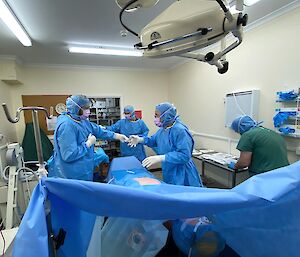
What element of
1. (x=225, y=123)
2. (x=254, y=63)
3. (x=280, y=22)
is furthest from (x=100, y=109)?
(x=280, y=22)

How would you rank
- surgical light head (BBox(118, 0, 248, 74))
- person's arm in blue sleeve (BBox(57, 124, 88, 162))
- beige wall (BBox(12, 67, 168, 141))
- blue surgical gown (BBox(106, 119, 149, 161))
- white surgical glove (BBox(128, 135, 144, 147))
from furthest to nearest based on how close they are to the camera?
beige wall (BBox(12, 67, 168, 141))
blue surgical gown (BBox(106, 119, 149, 161))
white surgical glove (BBox(128, 135, 144, 147))
person's arm in blue sleeve (BBox(57, 124, 88, 162))
surgical light head (BBox(118, 0, 248, 74))

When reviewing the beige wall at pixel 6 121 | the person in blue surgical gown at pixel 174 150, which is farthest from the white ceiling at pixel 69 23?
the person in blue surgical gown at pixel 174 150

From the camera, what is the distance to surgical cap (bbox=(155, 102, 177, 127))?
6.56 feet

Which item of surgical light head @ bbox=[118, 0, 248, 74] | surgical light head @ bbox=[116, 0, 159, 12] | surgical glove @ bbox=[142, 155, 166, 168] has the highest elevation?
surgical light head @ bbox=[116, 0, 159, 12]

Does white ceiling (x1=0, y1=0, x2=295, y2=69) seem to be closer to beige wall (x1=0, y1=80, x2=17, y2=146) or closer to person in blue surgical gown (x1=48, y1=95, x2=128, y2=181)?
beige wall (x1=0, y1=80, x2=17, y2=146)

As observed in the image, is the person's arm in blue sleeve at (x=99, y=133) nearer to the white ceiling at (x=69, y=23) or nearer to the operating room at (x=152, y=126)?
the operating room at (x=152, y=126)

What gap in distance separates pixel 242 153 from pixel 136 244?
1504 mm

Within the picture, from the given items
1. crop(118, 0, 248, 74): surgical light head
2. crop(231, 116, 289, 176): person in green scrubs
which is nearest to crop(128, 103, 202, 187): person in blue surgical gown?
crop(231, 116, 289, 176): person in green scrubs

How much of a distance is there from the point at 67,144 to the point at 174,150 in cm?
110

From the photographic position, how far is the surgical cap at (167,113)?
6.56 feet

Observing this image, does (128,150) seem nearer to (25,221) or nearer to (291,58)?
(291,58)

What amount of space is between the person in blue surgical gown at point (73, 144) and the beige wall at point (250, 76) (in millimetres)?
2201

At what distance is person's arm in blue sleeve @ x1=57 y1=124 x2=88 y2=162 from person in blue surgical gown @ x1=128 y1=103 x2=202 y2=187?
0.75m

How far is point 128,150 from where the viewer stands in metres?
3.69
